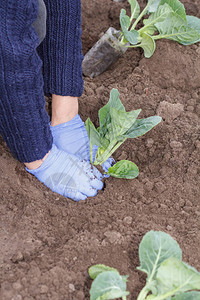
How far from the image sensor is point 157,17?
205 cm

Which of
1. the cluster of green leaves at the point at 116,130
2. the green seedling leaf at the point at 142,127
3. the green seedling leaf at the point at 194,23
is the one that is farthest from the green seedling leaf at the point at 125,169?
the green seedling leaf at the point at 194,23

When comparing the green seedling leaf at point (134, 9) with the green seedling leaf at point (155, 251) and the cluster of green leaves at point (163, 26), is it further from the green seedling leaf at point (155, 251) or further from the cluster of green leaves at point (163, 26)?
the green seedling leaf at point (155, 251)

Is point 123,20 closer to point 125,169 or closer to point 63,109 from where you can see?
point 63,109

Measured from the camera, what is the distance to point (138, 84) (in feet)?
6.64

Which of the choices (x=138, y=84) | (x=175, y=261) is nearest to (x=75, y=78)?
(x=138, y=84)

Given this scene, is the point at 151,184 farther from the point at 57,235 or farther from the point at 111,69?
the point at 111,69

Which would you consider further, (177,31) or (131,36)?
(177,31)

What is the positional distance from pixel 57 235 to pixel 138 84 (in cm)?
96

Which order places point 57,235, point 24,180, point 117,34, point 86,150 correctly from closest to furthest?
point 57,235, point 24,180, point 86,150, point 117,34

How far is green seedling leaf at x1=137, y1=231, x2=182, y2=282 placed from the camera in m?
1.14

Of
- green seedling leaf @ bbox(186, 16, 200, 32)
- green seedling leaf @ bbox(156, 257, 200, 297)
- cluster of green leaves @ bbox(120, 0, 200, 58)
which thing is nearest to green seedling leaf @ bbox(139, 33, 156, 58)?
cluster of green leaves @ bbox(120, 0, 200, 58)

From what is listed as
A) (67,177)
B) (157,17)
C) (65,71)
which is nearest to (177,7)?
(157,17)

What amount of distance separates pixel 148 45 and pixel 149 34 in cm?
Answer: 15

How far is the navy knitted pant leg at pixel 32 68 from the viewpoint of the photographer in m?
1.15
